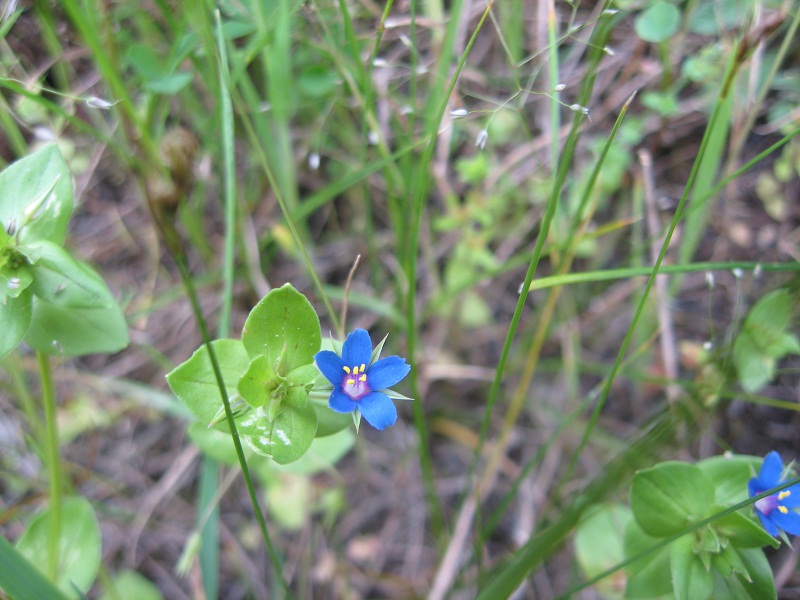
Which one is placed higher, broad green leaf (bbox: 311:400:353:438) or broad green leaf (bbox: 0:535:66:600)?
broad green leaf (bbox: 0:535:66:600)

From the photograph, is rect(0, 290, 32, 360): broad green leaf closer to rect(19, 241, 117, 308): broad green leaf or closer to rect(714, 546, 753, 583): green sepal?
rect(19, 241, 117, 308): broad green leaf

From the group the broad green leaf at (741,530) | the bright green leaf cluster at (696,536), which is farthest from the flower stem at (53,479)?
the broad green leaf at (741,530)

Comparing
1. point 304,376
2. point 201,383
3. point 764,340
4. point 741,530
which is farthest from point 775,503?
point 201,383

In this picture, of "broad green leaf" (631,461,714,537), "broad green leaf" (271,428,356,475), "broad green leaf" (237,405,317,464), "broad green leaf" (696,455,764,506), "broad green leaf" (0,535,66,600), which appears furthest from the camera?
"broad green leaf" (271,428,356,475)

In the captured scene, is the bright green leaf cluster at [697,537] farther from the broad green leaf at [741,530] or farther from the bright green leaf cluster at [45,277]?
the bright green leaf cluster at [45,277]

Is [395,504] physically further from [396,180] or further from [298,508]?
[396,180]

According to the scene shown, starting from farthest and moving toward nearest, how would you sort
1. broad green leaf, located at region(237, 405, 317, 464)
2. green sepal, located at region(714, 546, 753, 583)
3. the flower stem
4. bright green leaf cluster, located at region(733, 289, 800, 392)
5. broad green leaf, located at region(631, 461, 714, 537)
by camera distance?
1. bright green leaf cluster, located at region(733, 289, 800, 392)
2. the flower stem
3. broad green leaf, located at region(631, 461, 714, 537)
4. green sepal, located at region(714, 546, 753, 583)
5. broad green leaf, located at region(237, 405, 317, 464)

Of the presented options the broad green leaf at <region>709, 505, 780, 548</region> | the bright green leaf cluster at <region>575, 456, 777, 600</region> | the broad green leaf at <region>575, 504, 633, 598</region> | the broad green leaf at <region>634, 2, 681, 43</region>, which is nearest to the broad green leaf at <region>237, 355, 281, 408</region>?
the bright green leaf cluster at <region>575, 456, 777, 600</region>

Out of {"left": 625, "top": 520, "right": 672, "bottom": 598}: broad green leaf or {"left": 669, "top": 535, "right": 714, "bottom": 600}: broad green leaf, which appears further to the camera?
{"left": 625, "top": 520, "right": 672, "bottom": 598}: broad green leaf
